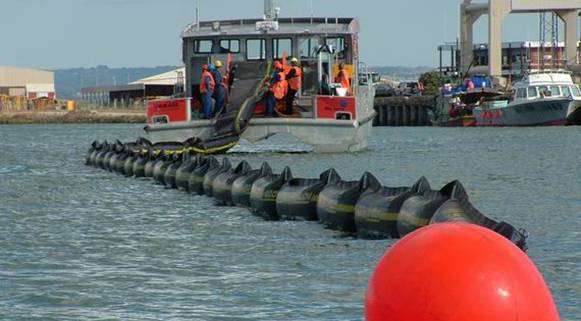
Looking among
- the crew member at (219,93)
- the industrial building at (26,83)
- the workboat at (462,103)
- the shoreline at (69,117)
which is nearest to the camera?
the crew member at (219,93)

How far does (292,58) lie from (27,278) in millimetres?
21823

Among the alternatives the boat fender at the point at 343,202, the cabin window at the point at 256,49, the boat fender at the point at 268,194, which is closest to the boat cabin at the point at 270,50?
the cabin window at the point at 256,49

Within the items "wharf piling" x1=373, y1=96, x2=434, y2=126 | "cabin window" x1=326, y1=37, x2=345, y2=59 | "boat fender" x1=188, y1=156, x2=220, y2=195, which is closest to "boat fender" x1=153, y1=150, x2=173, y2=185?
"boat fender" x1=188, y1=156, x2=220, y2=195

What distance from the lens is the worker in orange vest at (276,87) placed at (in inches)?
1296

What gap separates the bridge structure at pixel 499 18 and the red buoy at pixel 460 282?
262 ft

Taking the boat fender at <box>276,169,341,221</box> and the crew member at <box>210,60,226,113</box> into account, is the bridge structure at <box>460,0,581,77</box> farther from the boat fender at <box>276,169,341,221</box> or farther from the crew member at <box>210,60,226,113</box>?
the boat fender at <box>276,169,341,221</box>

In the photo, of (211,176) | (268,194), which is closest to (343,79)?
(211,176)

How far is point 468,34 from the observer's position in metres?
93.8

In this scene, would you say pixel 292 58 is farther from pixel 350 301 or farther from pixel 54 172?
pixel 350 301

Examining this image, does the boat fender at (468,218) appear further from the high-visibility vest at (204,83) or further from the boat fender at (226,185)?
the high-visibility vest at (204,83)

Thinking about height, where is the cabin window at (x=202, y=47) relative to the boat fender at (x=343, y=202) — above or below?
above

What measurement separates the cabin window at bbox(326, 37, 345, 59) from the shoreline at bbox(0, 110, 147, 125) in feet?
274

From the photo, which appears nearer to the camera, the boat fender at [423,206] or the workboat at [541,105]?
the boat fender at [423,206]

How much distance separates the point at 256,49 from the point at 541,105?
34052 mm
